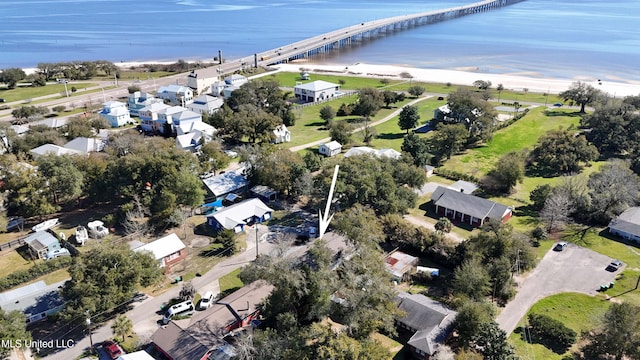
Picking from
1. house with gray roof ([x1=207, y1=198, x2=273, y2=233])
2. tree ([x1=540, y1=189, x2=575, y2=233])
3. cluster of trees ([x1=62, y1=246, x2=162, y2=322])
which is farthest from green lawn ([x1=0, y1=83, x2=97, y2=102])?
tree ([x1=540, y1=189, x2=575, y2=233])

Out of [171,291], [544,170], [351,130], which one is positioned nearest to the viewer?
[171,291]

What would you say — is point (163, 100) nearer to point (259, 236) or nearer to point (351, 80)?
point (351, 80)

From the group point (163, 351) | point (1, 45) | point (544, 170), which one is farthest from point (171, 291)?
point (1, 45)

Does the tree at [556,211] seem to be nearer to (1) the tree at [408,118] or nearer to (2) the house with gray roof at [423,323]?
(2) the house with gray roof at [423,323]

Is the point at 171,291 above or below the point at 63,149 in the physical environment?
below

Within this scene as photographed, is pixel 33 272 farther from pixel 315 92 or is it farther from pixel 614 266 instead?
pixel 315 92

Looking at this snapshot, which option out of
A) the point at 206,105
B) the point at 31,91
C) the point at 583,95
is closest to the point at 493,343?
the point at 206,105

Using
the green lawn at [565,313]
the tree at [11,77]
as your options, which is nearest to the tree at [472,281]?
the green lawn at [565,313]
